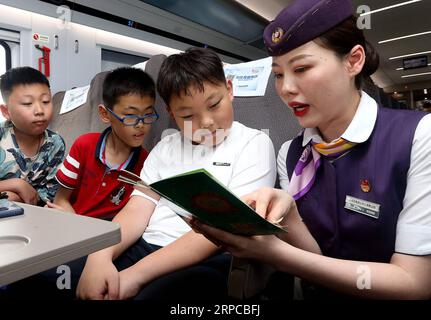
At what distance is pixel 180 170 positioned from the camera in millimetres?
1035

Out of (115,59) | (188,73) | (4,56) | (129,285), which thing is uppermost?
(115,59)

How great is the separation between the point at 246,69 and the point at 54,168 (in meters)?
1.09

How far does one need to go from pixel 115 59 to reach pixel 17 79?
1.99 m

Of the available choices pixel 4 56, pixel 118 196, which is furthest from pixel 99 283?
pixel 4 56

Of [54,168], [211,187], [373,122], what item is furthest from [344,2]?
[54,168]

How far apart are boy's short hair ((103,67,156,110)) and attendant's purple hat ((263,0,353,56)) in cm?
72

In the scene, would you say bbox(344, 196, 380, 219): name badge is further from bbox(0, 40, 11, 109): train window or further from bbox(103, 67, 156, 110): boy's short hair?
bbox(0, 40, 11, 109): train window

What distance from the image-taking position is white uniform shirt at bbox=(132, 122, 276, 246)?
35.9 inches

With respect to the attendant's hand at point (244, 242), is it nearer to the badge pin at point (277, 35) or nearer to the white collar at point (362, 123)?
the white collar at point (362, 123)

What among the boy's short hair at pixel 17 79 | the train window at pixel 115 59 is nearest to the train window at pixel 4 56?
the boy's short hair at pixel 17 79

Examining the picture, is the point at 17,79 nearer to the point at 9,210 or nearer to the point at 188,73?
the point at 188,73

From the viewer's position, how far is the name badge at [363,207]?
0.67 metres
